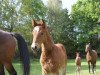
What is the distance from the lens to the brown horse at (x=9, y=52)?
805cm

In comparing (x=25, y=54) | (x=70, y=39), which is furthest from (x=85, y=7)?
(x=25, y=54)

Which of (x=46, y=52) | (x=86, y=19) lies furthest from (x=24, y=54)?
(x=86, y=19)

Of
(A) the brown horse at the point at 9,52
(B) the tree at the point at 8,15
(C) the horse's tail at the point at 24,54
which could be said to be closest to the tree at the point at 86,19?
(B) the tree at the point at 8,15

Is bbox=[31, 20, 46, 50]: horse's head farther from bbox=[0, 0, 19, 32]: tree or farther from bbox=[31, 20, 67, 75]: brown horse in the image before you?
bbox=[0, 0, 19, 32]: tree

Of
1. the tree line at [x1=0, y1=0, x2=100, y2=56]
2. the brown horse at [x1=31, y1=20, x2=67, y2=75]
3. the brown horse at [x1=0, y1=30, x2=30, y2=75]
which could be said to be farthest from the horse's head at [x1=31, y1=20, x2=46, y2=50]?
the tree line at [x1=0, y1=0, x2=100, y2=56]

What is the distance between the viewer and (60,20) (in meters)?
57.5

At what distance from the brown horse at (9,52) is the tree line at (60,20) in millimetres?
37512

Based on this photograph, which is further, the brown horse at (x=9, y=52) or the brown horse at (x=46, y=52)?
the brown horse at (x=9, y=52)

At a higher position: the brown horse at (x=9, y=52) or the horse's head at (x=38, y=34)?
the horse's head at (x=38, y=34)

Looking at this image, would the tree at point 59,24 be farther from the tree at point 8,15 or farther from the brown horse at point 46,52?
the brown horse at point 46,52

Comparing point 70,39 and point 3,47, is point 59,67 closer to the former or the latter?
point 3,47

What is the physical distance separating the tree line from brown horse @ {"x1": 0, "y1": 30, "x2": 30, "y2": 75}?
37512 mm

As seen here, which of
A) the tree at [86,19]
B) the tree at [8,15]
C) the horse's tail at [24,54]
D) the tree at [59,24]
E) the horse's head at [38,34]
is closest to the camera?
the horse's head at [38,34]

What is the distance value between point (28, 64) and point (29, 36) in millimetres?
38314
